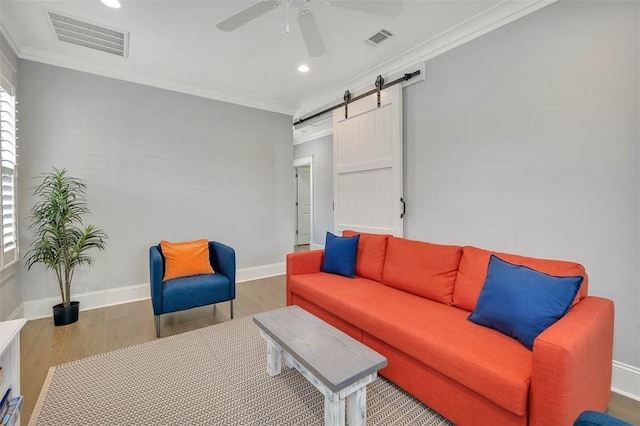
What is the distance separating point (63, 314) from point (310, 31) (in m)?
3.41

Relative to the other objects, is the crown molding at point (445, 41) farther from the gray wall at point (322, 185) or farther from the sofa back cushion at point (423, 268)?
the gray wall at point (322, 185)

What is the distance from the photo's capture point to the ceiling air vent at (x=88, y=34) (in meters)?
2.46

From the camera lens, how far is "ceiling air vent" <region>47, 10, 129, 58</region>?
8.07 feet

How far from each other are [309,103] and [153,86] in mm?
2150

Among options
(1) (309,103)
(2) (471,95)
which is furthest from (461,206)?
(1) (309,103)

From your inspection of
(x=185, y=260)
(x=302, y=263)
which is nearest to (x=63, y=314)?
(x=185, y=260)

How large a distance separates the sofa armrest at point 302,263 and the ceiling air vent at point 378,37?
218 centimetres

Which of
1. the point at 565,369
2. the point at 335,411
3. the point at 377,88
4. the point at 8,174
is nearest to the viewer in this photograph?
the point at 565,369

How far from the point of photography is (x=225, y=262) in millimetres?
3021

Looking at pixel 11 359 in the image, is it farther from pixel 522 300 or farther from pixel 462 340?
pixel 522 300

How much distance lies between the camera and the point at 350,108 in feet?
12.3

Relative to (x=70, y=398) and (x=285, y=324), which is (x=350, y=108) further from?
(x=70, y=398)

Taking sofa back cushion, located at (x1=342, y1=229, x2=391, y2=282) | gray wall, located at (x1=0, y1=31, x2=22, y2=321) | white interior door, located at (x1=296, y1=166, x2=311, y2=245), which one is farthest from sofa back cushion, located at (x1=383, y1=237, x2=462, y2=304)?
white interior door, located at (x1=296, y1=166, x2=311, y2=245)

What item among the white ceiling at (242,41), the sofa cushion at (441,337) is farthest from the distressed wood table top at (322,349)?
the white ceiling at (242,41)
